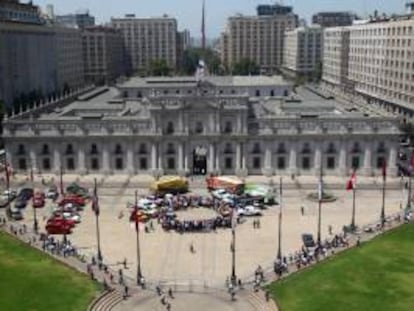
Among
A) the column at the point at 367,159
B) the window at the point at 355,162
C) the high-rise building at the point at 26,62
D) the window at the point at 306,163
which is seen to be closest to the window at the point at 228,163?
the window at the point at 306,163

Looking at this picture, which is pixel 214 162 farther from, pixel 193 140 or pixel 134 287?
pixel 134 287

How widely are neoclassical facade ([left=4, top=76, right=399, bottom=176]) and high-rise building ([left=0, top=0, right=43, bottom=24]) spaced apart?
52.2 m

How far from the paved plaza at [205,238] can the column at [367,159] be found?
9694 millimetres

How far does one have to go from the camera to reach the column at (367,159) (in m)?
117

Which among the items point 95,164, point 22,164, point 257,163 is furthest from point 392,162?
point 22,164

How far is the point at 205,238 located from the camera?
3364 inches

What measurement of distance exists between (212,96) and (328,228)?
3916 centimetres

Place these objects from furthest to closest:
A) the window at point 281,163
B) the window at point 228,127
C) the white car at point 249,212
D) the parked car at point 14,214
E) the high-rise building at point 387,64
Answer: the high-rise building at point 387,64 → the window at point 281,163 → the window at point 228,127 → the white car at point 249,212 → the parked car at point 14,214

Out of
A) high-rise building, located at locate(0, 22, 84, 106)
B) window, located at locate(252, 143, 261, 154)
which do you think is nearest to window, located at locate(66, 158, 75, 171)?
window, located at locate(252, 143, 261, 154)

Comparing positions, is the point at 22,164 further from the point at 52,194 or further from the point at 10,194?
the point at 52,194

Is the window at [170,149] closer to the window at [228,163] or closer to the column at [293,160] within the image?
the window at [228,163]

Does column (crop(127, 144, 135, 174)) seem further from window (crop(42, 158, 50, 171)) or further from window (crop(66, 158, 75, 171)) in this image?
window (crop(42, 158, 50, 171))

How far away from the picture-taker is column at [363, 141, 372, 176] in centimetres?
11719

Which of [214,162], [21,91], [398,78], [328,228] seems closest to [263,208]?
[328,228]
